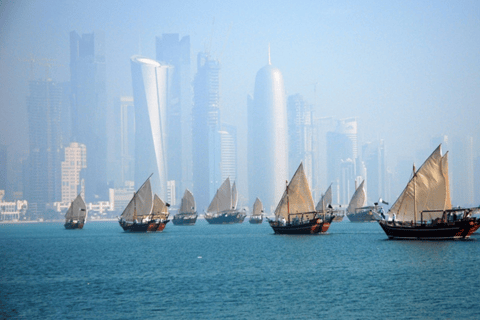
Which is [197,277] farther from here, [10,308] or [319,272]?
[10,308]

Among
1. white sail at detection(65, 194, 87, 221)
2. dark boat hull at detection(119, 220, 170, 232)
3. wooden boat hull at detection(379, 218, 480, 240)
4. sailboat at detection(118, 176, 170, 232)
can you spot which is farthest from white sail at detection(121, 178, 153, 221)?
wooden boat hull at detection(379, 218, 480, 240)

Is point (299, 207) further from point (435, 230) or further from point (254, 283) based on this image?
point (254, 283)

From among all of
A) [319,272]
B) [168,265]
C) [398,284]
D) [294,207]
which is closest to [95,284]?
[168,265]

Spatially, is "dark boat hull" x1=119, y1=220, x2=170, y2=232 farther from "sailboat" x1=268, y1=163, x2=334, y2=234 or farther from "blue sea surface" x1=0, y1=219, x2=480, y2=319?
"blue sea surface" x1=0, y1=219, x2=480, y2=319

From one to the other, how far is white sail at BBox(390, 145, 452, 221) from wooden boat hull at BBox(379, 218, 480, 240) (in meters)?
2.02

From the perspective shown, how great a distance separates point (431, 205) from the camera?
94.2m

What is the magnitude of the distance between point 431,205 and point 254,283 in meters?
41.7

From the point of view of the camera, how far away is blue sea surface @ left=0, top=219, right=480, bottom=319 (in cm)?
4872

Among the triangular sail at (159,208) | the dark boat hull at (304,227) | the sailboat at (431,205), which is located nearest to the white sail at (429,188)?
the sailboat at (431,205)

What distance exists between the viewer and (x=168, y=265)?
77312 millimetres

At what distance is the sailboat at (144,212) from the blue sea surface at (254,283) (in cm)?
4172

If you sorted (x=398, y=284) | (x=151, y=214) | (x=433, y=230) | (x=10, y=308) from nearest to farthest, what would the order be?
(x=10, y=308) → (x=398, y=284) → (x=433, y=230) → (x=151, y=214)

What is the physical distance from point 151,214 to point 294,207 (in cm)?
3809

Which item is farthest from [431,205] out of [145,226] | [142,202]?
[145,226]
